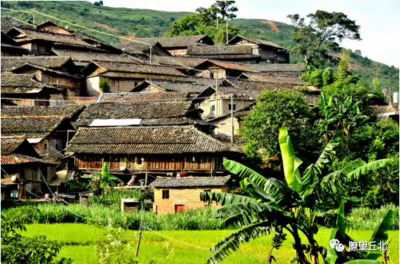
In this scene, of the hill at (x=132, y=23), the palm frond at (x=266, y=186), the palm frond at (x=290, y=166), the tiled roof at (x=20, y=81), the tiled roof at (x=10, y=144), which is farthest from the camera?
the hill at (x=132, y=23)

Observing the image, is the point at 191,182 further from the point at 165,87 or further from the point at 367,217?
the point at 165,87

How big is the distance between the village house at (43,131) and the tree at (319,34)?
2523 centimetres

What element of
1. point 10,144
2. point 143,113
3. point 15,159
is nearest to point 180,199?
point 15,159

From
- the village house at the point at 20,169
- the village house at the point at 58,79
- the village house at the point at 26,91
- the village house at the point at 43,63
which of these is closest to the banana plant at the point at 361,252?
Result: the village house at the point at 20,169

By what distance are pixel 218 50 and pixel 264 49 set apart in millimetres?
4960

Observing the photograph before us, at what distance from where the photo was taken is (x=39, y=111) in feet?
119

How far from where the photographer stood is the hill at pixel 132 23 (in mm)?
79394

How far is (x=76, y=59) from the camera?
1811 inches

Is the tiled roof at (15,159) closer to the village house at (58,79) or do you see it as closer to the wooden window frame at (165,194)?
the wooden window frame at (165,194)

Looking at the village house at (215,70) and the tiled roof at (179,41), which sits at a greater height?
the tiled roof at (179,41)

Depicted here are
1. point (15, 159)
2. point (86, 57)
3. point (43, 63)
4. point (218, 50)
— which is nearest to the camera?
point (15, 159)

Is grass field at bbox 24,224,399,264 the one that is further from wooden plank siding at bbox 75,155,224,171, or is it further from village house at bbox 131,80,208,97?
village house at bbox 131,80,208,97
